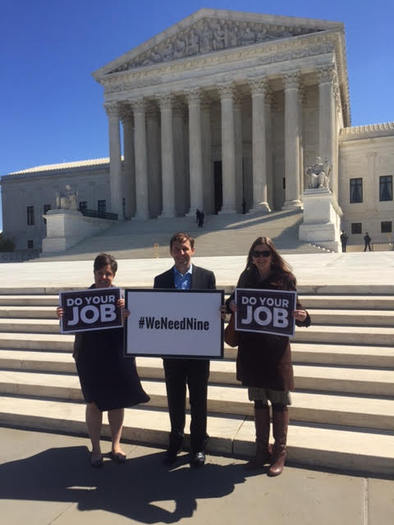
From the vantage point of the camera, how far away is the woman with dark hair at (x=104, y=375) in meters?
4.45

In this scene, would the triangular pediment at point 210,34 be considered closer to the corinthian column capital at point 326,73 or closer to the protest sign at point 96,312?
the corinthian column capital at point 326,73

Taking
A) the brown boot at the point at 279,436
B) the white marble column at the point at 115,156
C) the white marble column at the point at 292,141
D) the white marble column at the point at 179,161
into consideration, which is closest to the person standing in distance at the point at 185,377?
the brown boot at the point at 279,436

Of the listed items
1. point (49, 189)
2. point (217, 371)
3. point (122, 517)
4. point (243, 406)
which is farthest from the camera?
point (49, 189)

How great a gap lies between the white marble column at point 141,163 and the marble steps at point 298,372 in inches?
1406

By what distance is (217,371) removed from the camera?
19.3 ft

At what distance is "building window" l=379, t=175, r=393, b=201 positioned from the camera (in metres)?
41.7

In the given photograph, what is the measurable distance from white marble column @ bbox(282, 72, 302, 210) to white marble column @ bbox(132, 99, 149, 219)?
45.0ft

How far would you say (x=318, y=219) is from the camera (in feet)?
90.7

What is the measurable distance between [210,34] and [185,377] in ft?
135

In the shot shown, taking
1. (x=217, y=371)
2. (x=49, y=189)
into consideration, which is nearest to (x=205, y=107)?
(x=49, y=189)

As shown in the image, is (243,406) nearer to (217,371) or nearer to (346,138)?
(217,371)

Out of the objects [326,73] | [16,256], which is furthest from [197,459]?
[16,256]

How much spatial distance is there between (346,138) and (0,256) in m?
36.6

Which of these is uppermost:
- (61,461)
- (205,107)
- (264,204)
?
(205,107)
